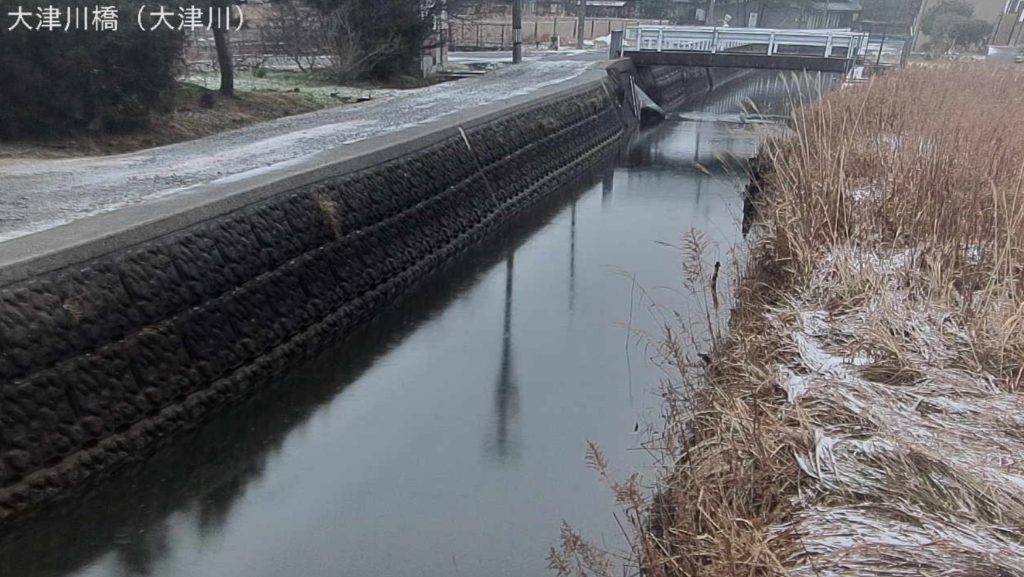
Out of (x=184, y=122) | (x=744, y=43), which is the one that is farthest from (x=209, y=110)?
(x=744, y=43)

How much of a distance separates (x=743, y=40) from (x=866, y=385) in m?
14.1

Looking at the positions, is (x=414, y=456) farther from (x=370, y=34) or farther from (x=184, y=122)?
(x=370, y=34)

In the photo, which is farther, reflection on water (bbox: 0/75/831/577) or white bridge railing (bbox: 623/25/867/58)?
white bridge railing (bbox: 623/25/867/58)

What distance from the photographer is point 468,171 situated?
320 inches

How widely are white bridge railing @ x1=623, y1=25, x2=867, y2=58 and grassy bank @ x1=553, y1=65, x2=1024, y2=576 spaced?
1030 centimetres

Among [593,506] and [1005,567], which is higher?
[1005,567]

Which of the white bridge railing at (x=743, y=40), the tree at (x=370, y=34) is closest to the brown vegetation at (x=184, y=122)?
the tree at (x=370, y=34)

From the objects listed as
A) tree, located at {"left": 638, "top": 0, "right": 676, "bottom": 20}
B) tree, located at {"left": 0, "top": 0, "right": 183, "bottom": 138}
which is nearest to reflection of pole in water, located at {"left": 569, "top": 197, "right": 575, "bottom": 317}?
tree, located at {"left": 0, "top": 0, "right": 183, "bottom": 138}

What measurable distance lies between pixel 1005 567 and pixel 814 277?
2313mm

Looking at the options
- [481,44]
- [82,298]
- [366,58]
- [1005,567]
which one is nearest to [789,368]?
[1005,567]

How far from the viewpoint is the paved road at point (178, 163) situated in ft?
16.4

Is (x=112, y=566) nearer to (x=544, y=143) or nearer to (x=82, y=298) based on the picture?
(x=82, y=298)

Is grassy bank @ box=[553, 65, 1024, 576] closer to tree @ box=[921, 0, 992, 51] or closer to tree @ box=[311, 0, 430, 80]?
tree @ box=[311, 0, 430, 80]

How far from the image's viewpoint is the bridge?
15.1 m
